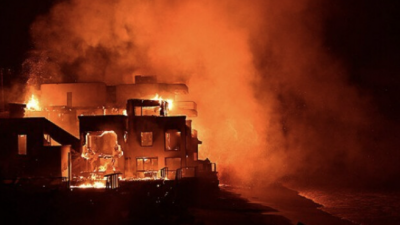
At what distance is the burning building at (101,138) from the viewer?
39.6m

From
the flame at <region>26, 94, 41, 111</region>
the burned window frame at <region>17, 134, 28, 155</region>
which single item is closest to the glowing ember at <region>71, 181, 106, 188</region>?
the burned window frame at <region>17, 134, 28, 155</region>

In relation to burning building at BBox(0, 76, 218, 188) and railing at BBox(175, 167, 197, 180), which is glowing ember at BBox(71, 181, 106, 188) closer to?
burning building at BBox(0, 76, 218, 188)

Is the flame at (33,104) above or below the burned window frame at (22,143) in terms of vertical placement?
above

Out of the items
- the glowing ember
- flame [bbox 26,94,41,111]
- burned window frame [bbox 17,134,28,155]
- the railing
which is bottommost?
the glowing ember

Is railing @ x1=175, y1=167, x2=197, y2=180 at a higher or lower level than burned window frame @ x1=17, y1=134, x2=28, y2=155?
lower

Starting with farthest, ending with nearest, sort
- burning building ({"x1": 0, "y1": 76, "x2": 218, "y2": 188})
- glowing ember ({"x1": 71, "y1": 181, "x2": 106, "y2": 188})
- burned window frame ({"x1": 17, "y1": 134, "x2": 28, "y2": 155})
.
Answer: burned window frame ({"x1": 17, "y1": 134, "x2": 28, "y2": 155})
burning building ({"x1": 0, "y1": 76, "x2": 218, "y2": 188})
glowing ember ({"x1": 71, "y1": 181, "x2": 106, "y2": 188})

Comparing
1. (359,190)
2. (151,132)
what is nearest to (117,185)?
(151,132)

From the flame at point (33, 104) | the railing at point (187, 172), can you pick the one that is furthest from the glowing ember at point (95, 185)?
the flame at point (33, 104)

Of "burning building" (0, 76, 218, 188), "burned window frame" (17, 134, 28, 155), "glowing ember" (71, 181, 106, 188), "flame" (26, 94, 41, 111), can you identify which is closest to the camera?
"glowing ember" (71, 181, 106, 188)

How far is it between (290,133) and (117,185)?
209 feet

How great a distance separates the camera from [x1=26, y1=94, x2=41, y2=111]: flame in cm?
5444

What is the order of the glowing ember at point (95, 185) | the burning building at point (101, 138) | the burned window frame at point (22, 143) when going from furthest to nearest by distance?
1. the burned window frame at point (22, 143)
2. the burning building at point (101, 138)
3. the glowing ember at point (95, 185)

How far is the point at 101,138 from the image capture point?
48.1 meters

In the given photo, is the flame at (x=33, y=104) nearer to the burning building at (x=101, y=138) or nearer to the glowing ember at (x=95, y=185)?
the burning building at (x=101, y=138)
